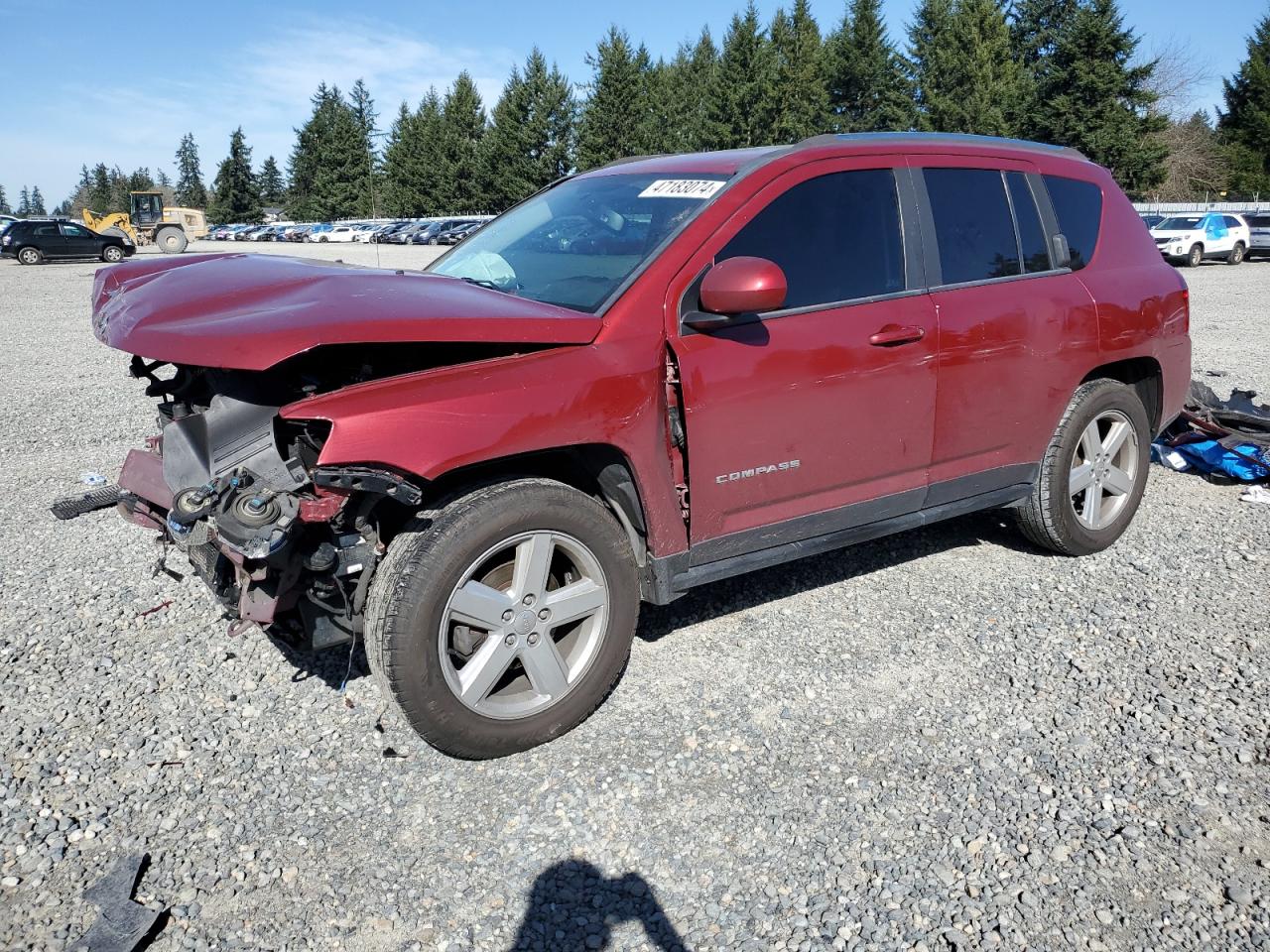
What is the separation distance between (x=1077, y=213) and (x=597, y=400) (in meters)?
2.90

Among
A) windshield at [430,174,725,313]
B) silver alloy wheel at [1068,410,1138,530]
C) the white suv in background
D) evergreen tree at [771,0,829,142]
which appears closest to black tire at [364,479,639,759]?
windshield at [430,174,725,313]

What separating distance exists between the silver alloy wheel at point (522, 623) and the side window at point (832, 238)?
1235 mm

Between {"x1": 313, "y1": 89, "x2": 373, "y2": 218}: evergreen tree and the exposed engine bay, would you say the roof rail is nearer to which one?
the exposed engine bay

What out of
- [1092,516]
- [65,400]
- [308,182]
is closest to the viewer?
[1092,516]

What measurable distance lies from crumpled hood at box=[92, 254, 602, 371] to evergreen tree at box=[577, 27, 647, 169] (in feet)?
211

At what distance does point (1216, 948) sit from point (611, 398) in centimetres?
221

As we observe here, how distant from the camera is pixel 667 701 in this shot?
359 cm

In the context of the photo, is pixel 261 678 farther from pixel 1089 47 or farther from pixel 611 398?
pixel 1089 47

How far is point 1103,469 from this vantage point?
192 inches

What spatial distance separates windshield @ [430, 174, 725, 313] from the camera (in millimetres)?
3543

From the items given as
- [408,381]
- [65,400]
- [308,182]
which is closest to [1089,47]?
[65,400]

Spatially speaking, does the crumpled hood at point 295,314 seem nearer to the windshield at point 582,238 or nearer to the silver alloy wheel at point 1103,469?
the windshield at point 582,238

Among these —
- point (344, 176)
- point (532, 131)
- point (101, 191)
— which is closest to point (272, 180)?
point (101, 191)

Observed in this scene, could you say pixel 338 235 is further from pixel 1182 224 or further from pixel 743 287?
pixel 743 287
